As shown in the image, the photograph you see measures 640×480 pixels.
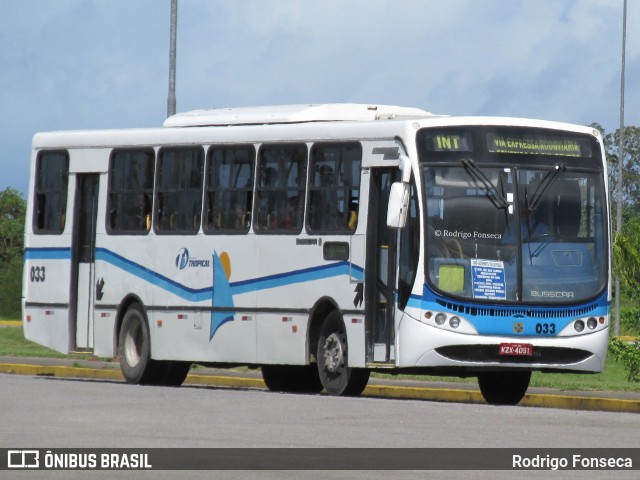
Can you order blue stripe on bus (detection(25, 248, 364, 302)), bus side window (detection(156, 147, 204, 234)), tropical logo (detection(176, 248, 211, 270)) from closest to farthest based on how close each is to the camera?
1. blue stripe on bus (detection(25, 248, 364, 302))
2. tropical logo (detection(176, 248, 211, 270))
3. bus side window (detection(156, 147, 204, 234))

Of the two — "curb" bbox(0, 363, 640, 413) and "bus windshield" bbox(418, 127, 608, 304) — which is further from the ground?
"bus windshield" bbox(418, 127, 608, 304)

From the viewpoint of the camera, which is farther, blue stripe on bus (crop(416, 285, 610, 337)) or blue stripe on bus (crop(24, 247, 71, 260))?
blue stripe on bus (crop(24, 247, 71, 260))

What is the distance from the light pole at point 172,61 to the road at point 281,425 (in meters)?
10.8

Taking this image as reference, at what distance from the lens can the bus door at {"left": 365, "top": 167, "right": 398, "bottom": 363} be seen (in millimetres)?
22094

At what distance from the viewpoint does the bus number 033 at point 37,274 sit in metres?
26.9

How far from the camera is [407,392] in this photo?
24422 millimetres

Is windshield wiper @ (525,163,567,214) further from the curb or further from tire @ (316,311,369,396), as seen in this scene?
tire @ (316,311,369,396)

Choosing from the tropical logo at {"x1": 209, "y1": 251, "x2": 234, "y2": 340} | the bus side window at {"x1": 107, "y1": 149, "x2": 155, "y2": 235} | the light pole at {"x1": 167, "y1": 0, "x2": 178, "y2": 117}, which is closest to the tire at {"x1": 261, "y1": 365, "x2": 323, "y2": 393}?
the tropical logo at {"x1": 209, "y1": 251, "x2": 234, "y2": 340}

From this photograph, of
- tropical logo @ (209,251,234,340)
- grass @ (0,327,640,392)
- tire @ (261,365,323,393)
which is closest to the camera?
tropical logo @ (209,251,234,340)

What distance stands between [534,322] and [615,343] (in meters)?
3.51

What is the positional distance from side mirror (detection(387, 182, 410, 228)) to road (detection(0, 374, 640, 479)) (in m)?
1.95

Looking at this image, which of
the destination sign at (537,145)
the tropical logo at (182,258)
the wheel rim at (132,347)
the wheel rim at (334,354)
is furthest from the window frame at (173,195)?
the destination sign at (537,145)

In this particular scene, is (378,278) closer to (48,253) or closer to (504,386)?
(504,386)

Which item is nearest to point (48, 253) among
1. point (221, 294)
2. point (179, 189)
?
point (179, 189)
